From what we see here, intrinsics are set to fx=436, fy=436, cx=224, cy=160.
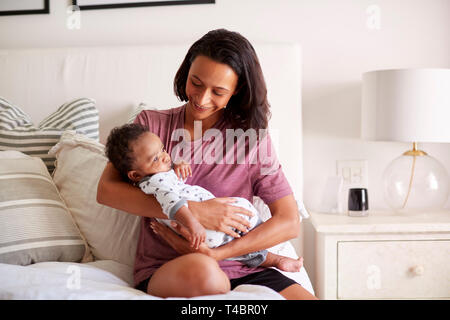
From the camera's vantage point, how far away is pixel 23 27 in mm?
2107

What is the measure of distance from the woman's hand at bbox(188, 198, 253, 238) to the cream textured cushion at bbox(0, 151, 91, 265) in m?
0.47

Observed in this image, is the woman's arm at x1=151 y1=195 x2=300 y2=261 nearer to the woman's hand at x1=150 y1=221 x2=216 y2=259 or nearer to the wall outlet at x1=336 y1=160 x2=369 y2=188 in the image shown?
the woman's hand at x1=150 y1=221 x2=216 y2=259

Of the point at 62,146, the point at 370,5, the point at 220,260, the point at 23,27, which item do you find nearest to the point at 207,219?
the point at 220,260

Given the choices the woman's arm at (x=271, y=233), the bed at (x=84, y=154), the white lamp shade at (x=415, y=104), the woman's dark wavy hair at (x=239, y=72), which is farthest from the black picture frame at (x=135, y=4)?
the woman's arm at (x=271, y=233)

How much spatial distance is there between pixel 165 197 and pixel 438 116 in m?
1.18

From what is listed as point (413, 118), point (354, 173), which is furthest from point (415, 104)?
point (354, 173)

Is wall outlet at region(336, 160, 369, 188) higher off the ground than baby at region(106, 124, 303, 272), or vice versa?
baby at region(106, 124, 303, 272)

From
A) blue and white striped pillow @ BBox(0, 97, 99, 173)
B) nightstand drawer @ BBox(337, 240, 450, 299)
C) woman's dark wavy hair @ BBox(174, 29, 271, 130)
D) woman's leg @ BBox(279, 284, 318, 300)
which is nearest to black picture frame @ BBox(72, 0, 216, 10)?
blue and white striped pillow @ BBox(0, 97, 99, 173)

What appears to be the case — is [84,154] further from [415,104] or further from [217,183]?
[415,104]

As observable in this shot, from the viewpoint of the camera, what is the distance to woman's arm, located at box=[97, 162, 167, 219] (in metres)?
1.17

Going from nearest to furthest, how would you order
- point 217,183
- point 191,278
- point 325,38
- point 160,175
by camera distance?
point 191,278 → point 160,175 → point 217,183 → point 325,38

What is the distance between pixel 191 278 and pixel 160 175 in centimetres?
28

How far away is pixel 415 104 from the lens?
66.5 inches
